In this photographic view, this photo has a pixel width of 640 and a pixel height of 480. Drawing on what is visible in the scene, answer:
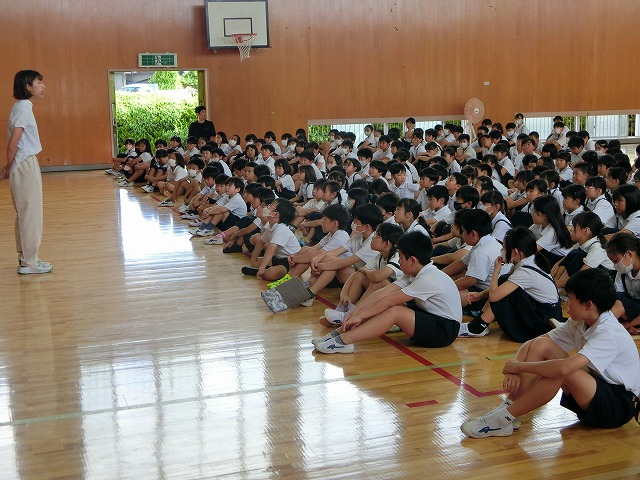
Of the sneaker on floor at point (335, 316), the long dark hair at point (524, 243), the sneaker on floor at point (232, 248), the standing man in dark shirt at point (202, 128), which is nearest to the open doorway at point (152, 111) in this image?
the standing man in dark shirt at point (202, 128)

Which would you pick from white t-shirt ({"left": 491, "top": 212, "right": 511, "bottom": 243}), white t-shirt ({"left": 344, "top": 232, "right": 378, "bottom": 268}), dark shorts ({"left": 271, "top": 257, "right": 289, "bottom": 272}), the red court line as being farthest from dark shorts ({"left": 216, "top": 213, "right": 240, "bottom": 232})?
the red court line

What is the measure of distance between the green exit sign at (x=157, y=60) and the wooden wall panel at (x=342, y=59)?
0.14m

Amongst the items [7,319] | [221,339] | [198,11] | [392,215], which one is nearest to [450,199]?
[392,215]

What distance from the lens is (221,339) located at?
519cm

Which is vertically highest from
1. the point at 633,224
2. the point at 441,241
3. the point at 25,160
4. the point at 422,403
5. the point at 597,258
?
the point at 25,160

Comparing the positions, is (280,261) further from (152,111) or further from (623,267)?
(152,111)

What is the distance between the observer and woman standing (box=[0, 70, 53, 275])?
661 centimetres

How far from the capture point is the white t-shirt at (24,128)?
6609 mm

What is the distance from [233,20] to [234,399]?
43.5 feet

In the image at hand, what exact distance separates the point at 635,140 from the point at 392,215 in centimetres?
1519

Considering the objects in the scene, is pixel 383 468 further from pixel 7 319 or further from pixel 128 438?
pixel 7 319

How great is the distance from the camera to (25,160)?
675 centimetres

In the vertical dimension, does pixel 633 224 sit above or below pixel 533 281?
above

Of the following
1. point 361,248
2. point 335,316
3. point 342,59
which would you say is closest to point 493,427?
point 335,316
